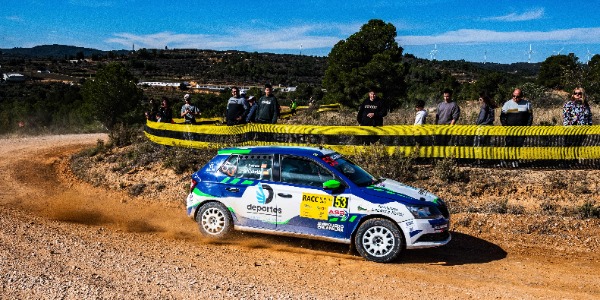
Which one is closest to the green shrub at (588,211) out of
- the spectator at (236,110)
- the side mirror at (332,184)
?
the side mirror at (332,184)

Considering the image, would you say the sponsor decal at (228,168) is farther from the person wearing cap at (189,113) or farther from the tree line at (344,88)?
the tree line at (344,88)

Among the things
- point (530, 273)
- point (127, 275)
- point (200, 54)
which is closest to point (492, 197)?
point (530, 273)

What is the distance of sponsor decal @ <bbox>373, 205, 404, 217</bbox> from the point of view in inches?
307

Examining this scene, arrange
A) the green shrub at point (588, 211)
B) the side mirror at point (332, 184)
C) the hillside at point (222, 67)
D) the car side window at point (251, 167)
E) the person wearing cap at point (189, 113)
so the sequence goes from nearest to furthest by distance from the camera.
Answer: the side mirror at point (332, 184)
the car side window at point (251, 167)
the green shrub at point (588, 211)
the person wearing cap at point (189, 113)
the hillside at point (222, 67)

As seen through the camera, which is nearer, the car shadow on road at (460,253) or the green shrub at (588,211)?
the car shadow on road at (460,253)

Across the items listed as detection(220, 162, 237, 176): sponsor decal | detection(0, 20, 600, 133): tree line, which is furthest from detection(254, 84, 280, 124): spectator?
detection(0, 20, 600, 133): tree line

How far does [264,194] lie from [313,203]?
87cm

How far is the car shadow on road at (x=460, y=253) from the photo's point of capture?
8281 millimetres

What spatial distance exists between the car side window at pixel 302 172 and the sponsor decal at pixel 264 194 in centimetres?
28

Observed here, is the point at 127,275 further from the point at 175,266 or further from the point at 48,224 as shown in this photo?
the point at 48,224

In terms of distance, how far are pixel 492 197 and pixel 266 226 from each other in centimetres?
521

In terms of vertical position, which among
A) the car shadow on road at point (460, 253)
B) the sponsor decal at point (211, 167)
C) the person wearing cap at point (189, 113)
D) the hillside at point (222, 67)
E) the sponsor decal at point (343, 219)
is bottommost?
the car shadow on road at point (460, 253)

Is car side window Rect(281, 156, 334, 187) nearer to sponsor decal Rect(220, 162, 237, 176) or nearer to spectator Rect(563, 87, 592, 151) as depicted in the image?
sponsor decal Rect(220, 162, 237, 176)

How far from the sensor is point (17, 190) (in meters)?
14.0
